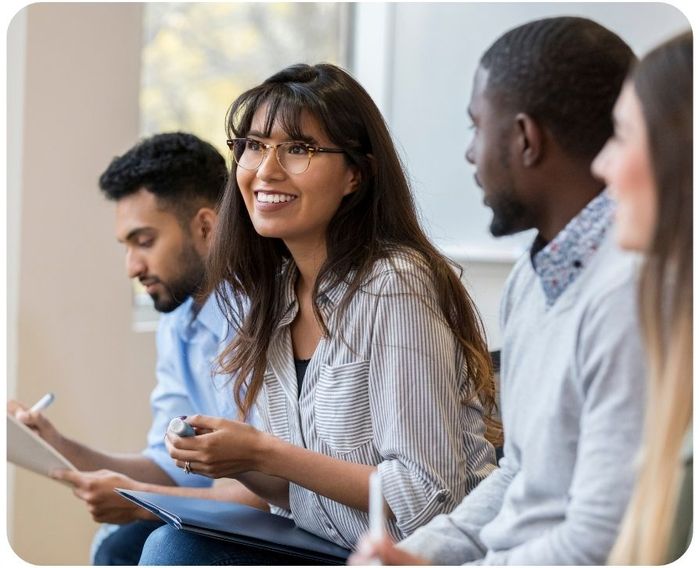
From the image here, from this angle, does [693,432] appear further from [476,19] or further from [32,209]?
[476,19]

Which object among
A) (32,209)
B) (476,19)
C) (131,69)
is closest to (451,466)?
(32,209)

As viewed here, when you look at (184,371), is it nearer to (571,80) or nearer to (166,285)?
(166,285)

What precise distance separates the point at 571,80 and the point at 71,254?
1.69 metres

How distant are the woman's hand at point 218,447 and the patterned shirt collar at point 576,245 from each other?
0.48m

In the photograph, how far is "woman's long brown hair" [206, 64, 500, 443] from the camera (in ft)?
4.58

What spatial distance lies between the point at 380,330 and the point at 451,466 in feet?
0.62

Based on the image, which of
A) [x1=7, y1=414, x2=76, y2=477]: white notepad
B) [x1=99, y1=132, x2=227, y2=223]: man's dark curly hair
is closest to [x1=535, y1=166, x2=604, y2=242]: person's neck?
[x1=7, y1=414, x2=76, y2=477]: white notepad

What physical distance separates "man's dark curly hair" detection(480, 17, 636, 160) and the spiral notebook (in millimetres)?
633

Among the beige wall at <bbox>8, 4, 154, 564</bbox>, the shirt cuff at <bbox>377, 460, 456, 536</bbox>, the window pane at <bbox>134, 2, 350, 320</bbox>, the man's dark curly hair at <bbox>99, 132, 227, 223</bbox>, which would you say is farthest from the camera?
the window pane at <bbox>134, 2, 350, 320</bbox>

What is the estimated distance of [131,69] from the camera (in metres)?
2.49

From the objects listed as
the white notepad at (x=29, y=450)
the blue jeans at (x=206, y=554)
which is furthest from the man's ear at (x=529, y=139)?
the white notepad at (x=29, y=450)

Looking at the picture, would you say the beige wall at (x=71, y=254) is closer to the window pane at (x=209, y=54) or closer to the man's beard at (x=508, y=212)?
the window pane at (x=209, y=54)

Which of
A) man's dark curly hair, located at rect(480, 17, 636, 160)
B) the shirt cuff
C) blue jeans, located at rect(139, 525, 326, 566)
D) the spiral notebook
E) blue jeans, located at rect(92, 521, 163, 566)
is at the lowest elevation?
blue jeans, located at rect(92, 521, 163, 566)

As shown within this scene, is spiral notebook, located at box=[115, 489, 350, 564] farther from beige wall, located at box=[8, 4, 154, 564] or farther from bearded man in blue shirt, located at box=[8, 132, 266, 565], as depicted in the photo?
beige wall, located at box=[8, 4, 154, 564]
